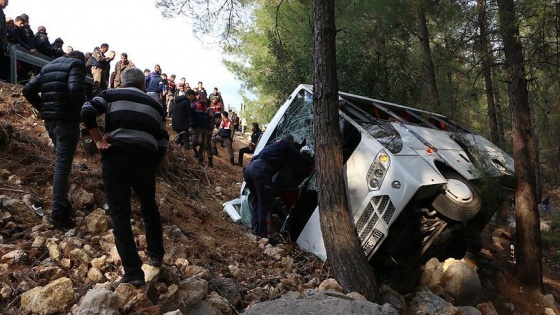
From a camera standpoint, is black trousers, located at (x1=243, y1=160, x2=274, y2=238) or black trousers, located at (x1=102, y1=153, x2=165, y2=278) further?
black trousers, located at (x1=243, y1=160, x2=274, y2=238)

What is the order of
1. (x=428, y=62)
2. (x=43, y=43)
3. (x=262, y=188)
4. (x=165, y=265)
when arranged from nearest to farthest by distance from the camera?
(x=165, y=265), (x=262, y=188), (x=43, y=43), (x=428, y=62)

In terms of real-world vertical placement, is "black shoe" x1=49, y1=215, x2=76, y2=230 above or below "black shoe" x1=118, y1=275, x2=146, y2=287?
above

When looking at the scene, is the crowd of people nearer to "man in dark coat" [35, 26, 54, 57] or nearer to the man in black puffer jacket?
the man in black puffer jacket

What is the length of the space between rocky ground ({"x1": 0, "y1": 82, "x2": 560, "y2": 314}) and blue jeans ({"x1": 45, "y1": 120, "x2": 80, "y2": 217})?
0.21 meters

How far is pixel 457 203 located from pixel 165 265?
296cm

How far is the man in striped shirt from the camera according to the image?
10.5ft

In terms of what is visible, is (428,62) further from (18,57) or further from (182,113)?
→ (18,57)

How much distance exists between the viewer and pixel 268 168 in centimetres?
559

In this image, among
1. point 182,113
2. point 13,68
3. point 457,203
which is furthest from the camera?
point 182,113

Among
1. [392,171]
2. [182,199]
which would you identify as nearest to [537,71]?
[392,171]

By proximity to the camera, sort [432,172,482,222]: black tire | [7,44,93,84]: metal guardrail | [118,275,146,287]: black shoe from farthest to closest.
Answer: [7,44,93,84]: metal guardrail
[432,172,482,222]: black tire
[118,275,146,287]: black shoe

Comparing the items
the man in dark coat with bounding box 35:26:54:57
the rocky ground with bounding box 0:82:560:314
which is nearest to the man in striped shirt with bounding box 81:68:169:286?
the rocky ground with bounding box 0:82:560:314

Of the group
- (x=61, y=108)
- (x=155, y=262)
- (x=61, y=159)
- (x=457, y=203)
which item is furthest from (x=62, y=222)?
(x=457, y=203)

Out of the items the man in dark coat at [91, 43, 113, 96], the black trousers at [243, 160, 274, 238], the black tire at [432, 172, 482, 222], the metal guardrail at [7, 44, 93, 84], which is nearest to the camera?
the black tire at [432, 172, 482, 222]
